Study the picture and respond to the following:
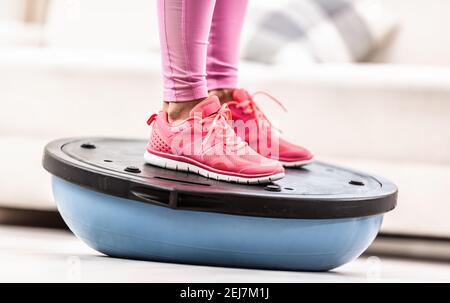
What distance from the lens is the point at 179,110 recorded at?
1.15 m

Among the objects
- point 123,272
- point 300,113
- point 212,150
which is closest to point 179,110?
point 212,150

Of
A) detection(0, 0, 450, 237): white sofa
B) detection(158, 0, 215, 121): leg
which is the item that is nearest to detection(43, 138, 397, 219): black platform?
detection(158, 0, 215, 121): leg

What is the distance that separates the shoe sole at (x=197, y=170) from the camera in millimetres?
1104

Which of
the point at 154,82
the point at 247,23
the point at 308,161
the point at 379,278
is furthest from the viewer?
the point at 247,23

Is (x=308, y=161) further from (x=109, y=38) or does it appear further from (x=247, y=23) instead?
(x=109, y=38)

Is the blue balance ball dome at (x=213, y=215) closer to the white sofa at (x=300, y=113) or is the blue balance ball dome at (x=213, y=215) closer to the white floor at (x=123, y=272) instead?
the white floor at (x=123, y=272)

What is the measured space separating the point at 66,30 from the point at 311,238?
51.2 inches

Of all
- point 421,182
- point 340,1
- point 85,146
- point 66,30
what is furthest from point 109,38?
point 421,182

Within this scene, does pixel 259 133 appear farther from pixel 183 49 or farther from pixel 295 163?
pixel 183 49

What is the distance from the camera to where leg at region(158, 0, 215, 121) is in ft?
3.58

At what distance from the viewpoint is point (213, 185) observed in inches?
42.2

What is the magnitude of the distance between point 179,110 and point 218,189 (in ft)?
0.58

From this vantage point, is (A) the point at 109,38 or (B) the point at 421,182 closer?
(B) the point at 421,182

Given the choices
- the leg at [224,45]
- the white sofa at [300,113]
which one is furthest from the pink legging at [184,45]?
the white sofa at [300,113]
